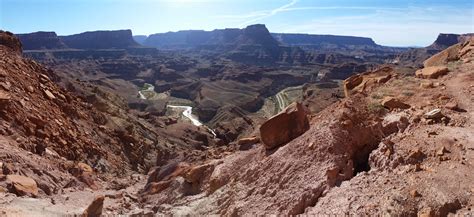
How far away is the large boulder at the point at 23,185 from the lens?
13359 millimetres

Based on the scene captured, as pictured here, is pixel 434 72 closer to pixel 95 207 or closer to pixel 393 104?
pixel 393 104

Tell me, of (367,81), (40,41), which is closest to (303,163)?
(367,81)

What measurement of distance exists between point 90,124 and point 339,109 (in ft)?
68.3

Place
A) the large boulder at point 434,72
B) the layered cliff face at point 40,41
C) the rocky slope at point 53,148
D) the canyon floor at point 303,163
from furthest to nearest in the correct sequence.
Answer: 1. the layered cliff face at point 40,41
2. the large boulder at point 434,72
3. the rocky slope at point 53,148
4. the canyon floor at point 303,163

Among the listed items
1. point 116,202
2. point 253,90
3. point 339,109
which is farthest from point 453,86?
point 253,90

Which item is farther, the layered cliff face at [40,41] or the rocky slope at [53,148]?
the layered cliff face at [40,41]

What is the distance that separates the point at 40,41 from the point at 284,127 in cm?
19079

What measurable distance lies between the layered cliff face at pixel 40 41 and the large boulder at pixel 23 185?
178 meters

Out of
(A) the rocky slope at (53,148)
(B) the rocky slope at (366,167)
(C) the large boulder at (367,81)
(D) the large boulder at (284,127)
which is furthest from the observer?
(C) the large boulder at (367,81)

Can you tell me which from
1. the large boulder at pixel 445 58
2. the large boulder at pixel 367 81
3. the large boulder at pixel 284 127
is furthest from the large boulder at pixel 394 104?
the large boulder at pixel 445 58

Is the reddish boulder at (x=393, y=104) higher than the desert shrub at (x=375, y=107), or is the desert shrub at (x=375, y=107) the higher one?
the reddish boulder at (x=393, y=104)

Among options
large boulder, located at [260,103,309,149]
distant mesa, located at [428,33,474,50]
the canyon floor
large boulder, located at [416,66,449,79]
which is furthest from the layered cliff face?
large boulder, located at [416,66,449,79]

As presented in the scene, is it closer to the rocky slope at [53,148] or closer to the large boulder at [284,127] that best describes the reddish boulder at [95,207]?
the rocky slope at [53,148]

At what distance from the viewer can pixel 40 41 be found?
602 ft
